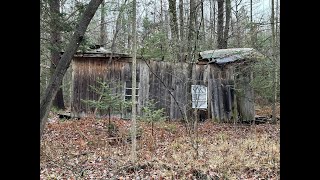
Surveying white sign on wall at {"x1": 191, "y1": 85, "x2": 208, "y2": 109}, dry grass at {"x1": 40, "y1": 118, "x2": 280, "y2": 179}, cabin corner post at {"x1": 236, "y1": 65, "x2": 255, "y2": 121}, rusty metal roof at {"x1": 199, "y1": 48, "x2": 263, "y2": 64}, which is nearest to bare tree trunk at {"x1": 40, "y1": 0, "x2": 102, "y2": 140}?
dry grass at {"x1": 40, "y1": 118, "x2": 280, "y2": 179}

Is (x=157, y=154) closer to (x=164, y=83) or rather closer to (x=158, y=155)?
(x=158, y=155)

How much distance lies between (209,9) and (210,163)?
13.4 meters

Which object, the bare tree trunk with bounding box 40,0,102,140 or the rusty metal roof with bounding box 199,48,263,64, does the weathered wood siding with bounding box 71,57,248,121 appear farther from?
the bare tree trunk with bounding box 40,0,102,140

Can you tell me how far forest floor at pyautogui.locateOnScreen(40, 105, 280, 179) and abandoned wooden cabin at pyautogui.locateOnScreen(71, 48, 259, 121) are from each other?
1964 mm

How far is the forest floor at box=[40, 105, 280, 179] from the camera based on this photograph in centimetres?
555

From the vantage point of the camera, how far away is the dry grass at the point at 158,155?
5.55 metres

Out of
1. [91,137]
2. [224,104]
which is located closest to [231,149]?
[91,137]

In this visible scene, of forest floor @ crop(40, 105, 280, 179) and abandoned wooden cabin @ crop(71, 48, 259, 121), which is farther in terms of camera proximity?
abandoned wooden cabin @ crop(71, 48, 259, 121)

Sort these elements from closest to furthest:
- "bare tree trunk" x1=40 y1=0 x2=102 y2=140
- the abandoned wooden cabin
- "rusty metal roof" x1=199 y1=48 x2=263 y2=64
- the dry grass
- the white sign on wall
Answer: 1. "bare tree trunk" x1=40 y1=0 x2=102 y2=140
2. the dry grass
3. the white sign on wall
4. "rusty metal roof" x1=199 y1=48 x2=263 y2=64
5. the abandoned wooden cabin

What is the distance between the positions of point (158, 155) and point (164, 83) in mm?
4810

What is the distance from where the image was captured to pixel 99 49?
39.0 feet

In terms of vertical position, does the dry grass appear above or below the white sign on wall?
below
